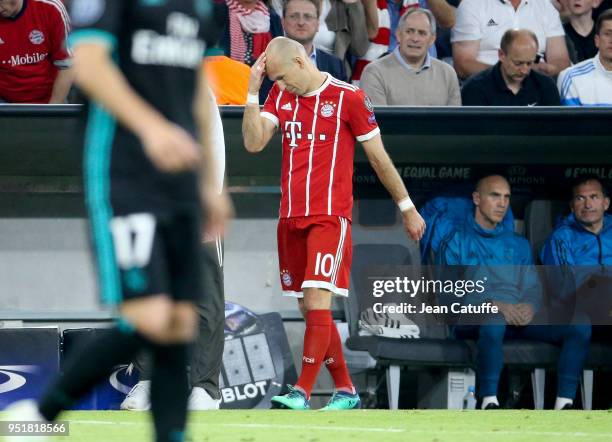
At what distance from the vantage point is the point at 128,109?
3098 mm

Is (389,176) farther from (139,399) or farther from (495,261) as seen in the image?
(495,261)

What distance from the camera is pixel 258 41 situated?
853 centimetres

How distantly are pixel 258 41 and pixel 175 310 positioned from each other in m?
5.43

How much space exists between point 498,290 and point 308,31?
7.07ft

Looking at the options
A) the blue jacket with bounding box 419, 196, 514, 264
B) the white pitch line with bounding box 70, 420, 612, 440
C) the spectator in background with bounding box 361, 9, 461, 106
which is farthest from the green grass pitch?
the spectator in background with bounding box 361, 9, 461, 106

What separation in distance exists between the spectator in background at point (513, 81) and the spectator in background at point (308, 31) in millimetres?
898

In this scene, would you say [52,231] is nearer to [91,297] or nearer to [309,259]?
[91,297]

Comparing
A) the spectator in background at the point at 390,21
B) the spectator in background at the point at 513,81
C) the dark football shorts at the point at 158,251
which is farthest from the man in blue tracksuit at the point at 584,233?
the dark football shorts at the point at 158,251

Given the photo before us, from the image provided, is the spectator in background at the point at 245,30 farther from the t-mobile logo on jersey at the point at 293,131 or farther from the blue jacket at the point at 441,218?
the t-mobile logo on jersey at the point at 293,131

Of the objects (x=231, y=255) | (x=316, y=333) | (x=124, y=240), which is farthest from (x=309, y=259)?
(x=124, y=240)

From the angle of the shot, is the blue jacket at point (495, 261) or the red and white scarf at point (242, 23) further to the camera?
the red and white scarf at point (242, 23)

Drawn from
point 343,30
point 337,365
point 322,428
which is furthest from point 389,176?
point 343,30

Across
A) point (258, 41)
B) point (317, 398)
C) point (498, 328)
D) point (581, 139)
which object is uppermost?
point (258, 41)

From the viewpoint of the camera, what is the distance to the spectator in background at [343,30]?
895 cm
